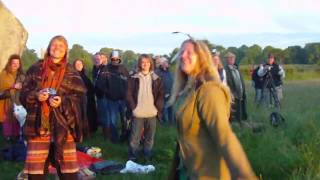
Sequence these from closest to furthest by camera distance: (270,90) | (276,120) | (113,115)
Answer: (113,115)
(276,120)
(270,90)

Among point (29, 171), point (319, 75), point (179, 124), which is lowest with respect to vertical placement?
point (319, 75)

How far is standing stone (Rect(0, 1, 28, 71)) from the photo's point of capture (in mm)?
13727

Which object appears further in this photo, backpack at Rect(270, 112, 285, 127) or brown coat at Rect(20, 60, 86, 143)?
backpack at Rect(270, 112, 285, 127)

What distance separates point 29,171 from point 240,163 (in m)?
3.26

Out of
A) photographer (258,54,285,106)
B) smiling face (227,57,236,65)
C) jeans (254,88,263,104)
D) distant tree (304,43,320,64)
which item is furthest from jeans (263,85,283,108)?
distant tree (304,43,320,64)

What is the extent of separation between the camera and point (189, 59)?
4.27m

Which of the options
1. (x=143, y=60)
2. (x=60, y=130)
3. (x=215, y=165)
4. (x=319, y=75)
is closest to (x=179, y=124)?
(x=215, y=165)

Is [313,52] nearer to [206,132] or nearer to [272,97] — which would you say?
[272,97]

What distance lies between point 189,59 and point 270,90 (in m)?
15.9

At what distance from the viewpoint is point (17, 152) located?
397 inches

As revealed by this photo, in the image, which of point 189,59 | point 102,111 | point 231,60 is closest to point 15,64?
point 102,111

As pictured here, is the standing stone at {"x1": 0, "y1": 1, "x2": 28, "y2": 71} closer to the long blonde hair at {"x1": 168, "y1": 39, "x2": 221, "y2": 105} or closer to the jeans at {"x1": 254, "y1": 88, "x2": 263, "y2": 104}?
the jeans at {"x1": 254, "y1": 88, "x2": 263, "y2": 104}

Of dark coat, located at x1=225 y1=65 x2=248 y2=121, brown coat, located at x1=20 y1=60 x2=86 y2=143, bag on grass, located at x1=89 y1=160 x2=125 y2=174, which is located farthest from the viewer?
dark coat, located at x1=225 y1=65 x2=248 y2=121

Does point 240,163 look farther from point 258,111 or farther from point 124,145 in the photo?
point 258,111
